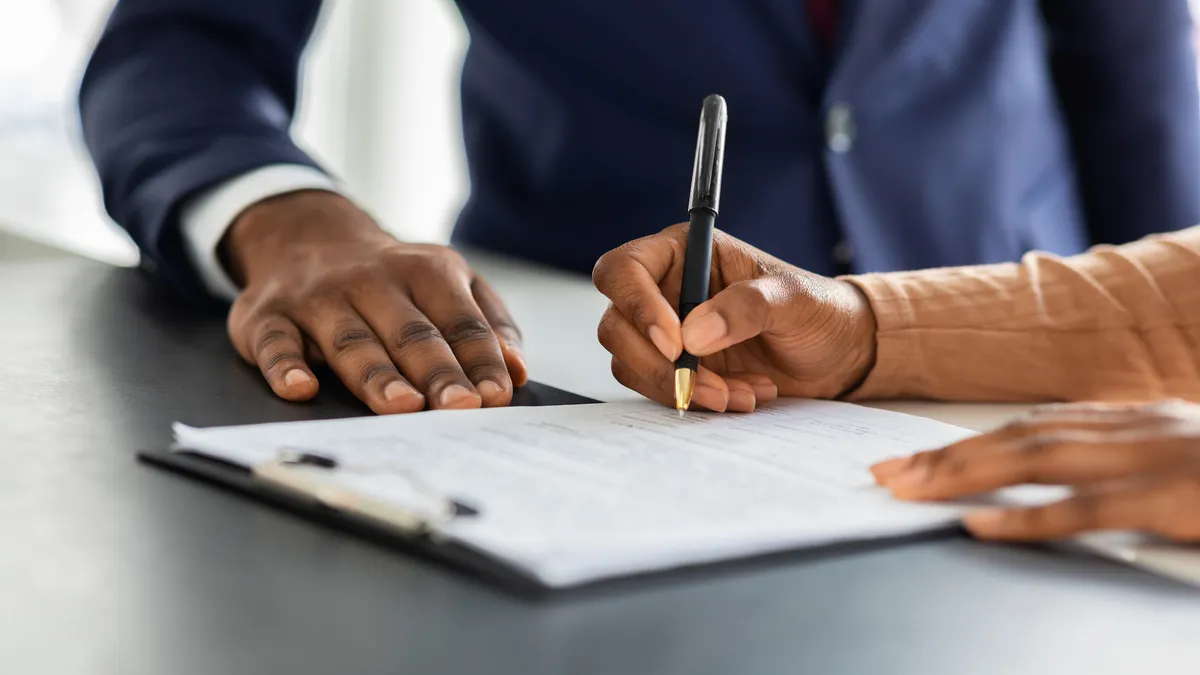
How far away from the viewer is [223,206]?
1064 mm

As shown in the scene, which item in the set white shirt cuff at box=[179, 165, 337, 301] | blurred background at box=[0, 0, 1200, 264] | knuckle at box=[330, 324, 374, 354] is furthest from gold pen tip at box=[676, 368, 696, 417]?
blurred background at box=[0, 0, 1200, 264]

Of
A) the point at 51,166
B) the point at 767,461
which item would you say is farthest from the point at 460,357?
the point at 51,166

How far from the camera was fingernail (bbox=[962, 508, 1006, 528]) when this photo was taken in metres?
0.53

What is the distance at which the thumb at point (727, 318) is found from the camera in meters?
0.73

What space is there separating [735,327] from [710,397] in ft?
0.19

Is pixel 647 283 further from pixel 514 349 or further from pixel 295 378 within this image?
pixel 295 378

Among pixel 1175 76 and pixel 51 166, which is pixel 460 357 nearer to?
pixel 1175 76

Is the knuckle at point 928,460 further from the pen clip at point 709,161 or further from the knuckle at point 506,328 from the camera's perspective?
the knuckle at point 506,328

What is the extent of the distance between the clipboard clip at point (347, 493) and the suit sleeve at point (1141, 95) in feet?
4.31

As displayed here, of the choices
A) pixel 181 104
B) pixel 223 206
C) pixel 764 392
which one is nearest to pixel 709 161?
pixel 764 392

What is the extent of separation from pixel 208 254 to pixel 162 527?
0.62m

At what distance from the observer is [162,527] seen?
0.49m

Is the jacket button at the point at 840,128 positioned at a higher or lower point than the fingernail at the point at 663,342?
higher

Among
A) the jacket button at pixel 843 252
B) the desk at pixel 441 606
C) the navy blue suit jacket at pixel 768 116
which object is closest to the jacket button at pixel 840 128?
the navy blue suit jacket at pixel 768 116
